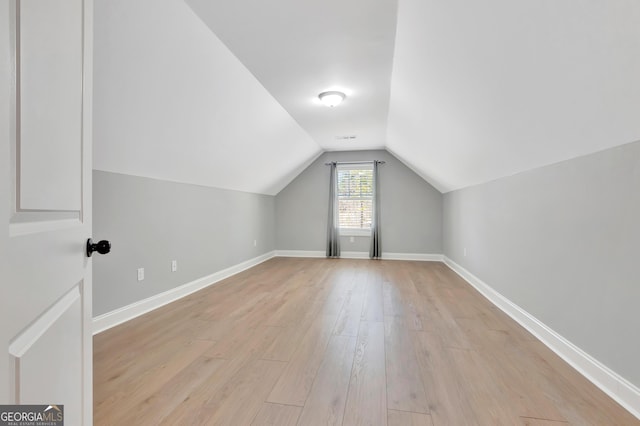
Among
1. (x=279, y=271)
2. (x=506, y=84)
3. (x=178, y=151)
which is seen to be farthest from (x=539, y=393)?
(x=279, y=271)

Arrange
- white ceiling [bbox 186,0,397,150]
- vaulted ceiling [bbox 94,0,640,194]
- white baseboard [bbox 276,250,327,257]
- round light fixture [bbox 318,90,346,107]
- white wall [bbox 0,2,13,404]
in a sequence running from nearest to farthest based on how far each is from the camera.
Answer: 1. white wall [bbox 0,2,13,404]
2. vaulted ceiling [bbox 94,0,640,194]
3. white ceiling [bbox 186,0,397,150]
4. round light fixture [bbox 318,90,346,107]
5. white baseboard [bbox 276,250,327,257]

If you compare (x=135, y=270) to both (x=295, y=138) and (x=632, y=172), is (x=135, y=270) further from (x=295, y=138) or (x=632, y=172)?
(x=632, y=172)

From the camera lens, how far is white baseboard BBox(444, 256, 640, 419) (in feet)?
4.98

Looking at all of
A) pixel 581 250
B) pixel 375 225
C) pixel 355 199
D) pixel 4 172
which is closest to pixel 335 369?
pixel 581 250

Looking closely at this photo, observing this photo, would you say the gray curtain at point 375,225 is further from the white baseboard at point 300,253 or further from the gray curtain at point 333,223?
the white baseboard at point 300,253

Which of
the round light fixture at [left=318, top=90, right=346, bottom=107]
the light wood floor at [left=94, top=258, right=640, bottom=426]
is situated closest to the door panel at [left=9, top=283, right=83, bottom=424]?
the light wood floor at [left=94, top=258, right=640, bottom=426]

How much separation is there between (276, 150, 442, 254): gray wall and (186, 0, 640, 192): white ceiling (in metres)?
2.51

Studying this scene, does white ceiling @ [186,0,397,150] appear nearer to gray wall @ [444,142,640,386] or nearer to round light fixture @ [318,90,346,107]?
round light fixture @ [318,90,346,107]

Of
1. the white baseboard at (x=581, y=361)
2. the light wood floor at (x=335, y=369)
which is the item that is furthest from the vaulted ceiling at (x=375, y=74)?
the light wood floor at (x=335, y=369)

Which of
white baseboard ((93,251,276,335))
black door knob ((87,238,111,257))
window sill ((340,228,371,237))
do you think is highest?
black door knob ((87,238,111,257))

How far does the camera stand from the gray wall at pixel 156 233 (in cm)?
252

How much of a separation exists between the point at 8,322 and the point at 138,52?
189 cm

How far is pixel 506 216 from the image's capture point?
9.94 feet

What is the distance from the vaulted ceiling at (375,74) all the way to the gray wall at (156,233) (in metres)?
0.21
